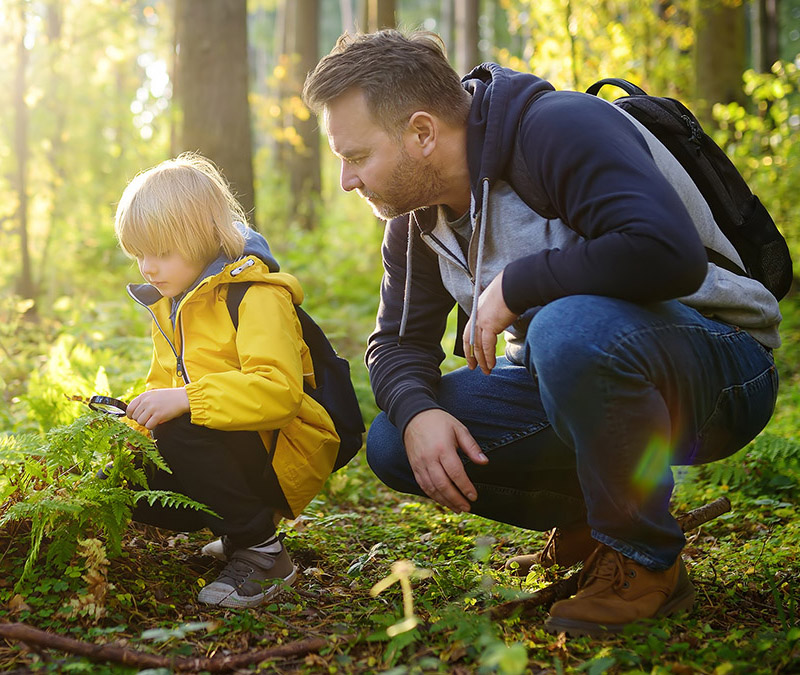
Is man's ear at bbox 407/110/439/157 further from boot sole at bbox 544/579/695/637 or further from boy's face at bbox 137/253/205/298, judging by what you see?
boot sole at bbox 544/579/695/637

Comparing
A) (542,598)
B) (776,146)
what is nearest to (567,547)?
(542,598)

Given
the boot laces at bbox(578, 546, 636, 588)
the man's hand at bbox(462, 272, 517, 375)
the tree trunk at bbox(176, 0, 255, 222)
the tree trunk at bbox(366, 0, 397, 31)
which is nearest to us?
the boot laces at bbox(578, 546, 636, 588)

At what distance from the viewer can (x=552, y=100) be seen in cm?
243

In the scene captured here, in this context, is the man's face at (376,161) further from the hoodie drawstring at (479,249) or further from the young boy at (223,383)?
the young boy at (223,383)

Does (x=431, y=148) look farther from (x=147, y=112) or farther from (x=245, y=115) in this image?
(x=147, y=112)

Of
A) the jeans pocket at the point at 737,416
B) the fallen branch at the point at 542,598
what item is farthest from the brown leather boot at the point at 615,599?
the jeans pocket at the point at 737,416

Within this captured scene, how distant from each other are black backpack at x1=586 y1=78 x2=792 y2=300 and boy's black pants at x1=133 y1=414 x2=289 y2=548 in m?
1.75

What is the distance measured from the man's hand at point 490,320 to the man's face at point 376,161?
1.53 ft

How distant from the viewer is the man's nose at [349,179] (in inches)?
106

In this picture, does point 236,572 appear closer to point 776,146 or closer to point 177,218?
point 177,218

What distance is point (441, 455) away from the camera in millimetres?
2580

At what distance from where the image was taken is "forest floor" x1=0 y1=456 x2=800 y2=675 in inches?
77.9

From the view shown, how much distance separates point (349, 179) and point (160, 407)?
3.27 ft

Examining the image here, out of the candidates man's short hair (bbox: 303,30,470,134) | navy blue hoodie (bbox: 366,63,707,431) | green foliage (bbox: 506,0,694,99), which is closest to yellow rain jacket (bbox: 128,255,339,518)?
navy blue hoodie (bbox: 366,63,707,431)
